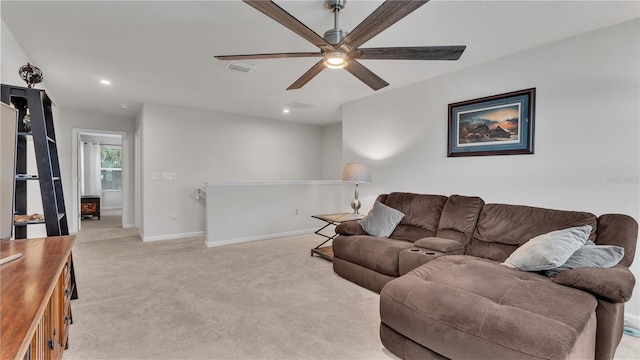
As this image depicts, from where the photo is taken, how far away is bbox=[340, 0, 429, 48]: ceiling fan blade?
1490mm

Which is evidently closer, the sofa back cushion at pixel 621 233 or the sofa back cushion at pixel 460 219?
the sofa back cushion at pixel 621 233

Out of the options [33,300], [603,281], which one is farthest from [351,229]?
[33,300]

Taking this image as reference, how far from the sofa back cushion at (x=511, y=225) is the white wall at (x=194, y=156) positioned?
4.56 metres

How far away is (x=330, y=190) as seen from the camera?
6012 millimetres

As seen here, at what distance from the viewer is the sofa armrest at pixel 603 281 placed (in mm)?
1624

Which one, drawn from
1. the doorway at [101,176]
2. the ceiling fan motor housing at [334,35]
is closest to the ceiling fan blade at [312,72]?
the ceiling fan motor housing at [334,35]

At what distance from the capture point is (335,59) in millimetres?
2057

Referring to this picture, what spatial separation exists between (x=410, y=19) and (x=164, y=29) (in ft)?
6.58

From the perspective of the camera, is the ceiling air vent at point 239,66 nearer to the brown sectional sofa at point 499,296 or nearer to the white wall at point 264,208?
the white wall at point 264,208

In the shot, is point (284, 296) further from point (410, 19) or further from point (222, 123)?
point (222, 123)

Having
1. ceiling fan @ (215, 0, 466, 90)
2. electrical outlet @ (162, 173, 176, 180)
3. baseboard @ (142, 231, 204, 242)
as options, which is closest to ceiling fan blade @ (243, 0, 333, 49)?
ceiling fan @ (215, 0, 466, 90)

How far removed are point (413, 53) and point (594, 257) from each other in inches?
71.0

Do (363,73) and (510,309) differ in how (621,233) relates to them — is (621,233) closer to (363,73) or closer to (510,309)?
(510,309)

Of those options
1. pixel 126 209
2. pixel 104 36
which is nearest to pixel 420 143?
pixel 104 36
